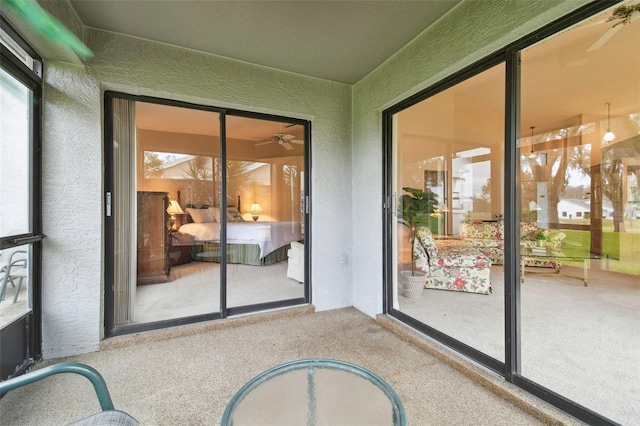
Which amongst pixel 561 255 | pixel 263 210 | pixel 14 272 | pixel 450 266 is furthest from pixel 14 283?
pixel 561 255

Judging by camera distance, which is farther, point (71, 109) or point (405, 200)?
point (405, 200)

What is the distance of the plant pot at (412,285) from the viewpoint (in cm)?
343

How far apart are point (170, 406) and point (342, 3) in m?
2.83

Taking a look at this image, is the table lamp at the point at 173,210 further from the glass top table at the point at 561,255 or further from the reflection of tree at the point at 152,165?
the glass top table at the point at 561,255

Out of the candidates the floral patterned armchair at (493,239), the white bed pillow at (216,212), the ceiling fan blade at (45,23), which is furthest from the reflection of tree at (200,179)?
the floral patterned armchair at (493,239)

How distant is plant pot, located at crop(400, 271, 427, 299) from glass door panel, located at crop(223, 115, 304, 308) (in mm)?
1291

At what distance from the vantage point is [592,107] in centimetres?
495

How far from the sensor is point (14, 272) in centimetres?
187

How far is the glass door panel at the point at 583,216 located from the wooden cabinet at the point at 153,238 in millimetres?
3196

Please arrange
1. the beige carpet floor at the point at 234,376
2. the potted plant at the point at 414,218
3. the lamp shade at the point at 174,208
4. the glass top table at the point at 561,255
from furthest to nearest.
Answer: the glass top table at the point at 561,255 → the potted plant at the point at 414,218 → the lamp shade at the point at 174,208 → the beige carpet floor at the point at 234,376

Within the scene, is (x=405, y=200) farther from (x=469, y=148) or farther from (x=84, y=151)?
(x=84, y=151)

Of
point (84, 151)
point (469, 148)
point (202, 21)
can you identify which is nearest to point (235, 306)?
point (84, 151)

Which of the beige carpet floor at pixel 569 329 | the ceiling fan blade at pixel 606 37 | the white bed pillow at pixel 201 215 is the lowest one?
the beige carpet floor at pixel 569 329

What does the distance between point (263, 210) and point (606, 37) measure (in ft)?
13.4
